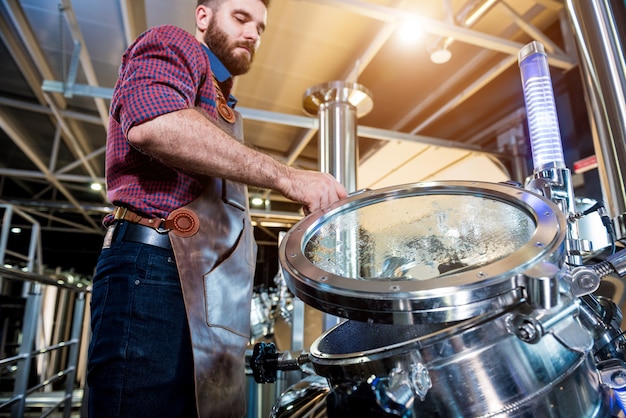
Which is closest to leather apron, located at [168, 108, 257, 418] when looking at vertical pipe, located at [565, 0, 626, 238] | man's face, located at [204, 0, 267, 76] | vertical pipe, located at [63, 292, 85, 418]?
man's face, located at [204, 0, 267, 76]

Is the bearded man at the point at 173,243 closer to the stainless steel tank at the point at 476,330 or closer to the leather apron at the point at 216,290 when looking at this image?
the leather apron at the point at 216,290

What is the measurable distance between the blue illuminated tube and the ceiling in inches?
67.7

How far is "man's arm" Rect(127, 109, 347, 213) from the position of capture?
0.83m

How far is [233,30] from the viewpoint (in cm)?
123

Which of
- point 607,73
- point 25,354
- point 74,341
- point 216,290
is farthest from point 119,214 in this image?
point 74,341

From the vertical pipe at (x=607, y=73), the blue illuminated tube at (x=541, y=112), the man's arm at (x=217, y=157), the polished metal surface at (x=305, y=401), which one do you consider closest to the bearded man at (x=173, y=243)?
the man's arm at (x=217, y=157)

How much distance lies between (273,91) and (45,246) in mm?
9642

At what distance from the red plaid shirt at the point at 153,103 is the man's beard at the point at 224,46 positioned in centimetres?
18

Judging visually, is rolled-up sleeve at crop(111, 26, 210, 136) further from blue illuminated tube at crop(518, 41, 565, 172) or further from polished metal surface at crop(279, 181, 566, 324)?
blue illuminated tube at crop(518, 41, 565, 172)

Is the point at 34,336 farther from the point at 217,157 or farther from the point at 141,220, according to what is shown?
the point at 217,157

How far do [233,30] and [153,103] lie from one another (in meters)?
0.51

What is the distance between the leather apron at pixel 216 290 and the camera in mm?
956

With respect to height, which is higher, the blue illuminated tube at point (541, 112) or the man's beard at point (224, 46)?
the man's beard at point (224, 46)

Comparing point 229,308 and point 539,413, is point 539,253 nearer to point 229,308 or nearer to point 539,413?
point 539,413
